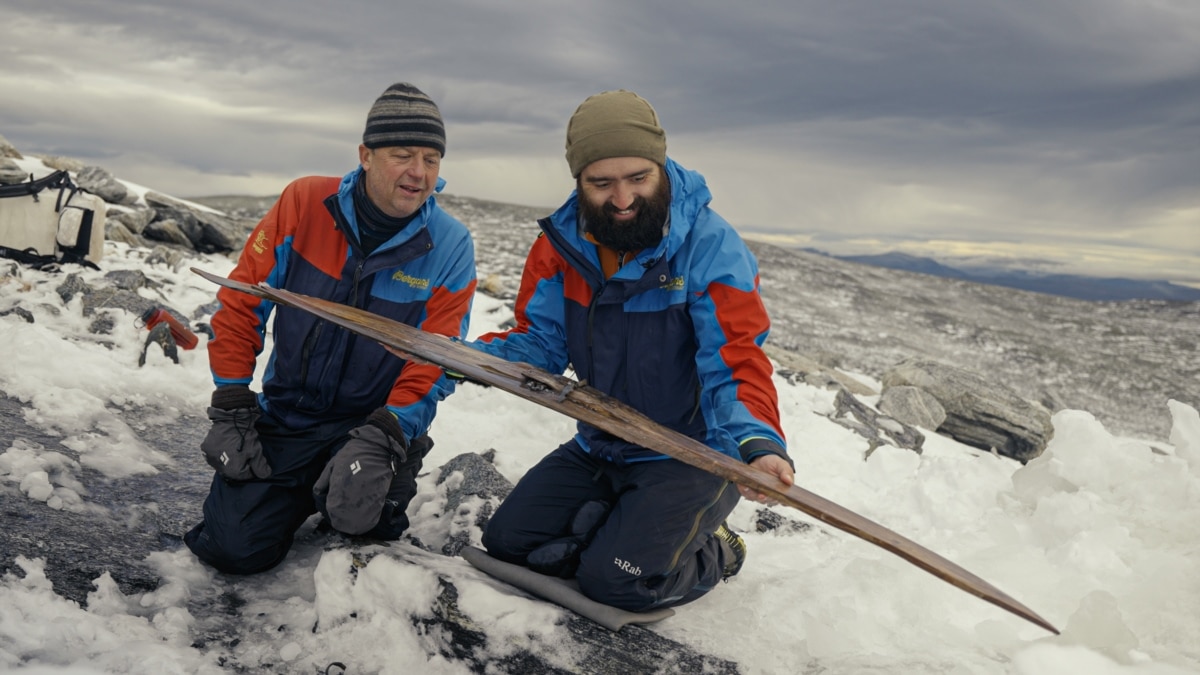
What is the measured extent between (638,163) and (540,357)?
1.16 meters

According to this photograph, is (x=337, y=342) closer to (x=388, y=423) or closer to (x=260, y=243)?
(x=388, y=423)

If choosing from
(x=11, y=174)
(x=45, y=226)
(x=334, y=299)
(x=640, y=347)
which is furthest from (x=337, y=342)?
(x=11, y=174)

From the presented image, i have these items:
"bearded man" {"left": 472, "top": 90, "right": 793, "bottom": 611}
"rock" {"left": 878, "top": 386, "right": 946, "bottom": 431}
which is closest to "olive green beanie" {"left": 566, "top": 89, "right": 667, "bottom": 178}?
"bearded man" {"left": 472, "top": 90, "right": 793, "bottom": 611}

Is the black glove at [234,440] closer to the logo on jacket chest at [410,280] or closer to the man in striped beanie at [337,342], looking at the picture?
the man in striped beanie at [337,342]

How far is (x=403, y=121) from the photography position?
3.97 m

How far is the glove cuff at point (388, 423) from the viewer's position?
154 inches

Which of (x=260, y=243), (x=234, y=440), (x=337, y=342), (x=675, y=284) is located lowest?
(x=234, y=440)

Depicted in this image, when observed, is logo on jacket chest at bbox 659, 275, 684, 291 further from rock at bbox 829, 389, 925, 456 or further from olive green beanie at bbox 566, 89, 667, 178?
rock at bbox 829, 389, 925, 456

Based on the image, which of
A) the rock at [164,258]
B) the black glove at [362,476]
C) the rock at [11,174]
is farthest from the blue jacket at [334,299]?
the rock at [11,174]

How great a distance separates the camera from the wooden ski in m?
2.71

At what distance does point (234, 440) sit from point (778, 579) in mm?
2923

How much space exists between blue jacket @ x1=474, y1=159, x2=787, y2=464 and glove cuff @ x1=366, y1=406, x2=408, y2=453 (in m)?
0.55

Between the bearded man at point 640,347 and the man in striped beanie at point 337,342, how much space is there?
19.4 inches

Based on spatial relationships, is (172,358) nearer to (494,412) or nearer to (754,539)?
(494,412)
